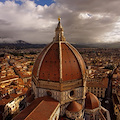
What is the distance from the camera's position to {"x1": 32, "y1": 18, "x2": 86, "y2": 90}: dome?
17.8 m

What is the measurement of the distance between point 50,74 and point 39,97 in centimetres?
441

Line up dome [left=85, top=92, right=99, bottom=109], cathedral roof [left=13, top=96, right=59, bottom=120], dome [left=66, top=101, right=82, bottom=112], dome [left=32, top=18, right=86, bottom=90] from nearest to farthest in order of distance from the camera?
cathedral roof [left=13, top=96, right=59, bottom=120] → dome [left=66, top=101, right=82, bottom=112] → dome [left=32, top=18, right=86, bottom=90] → dome [left=85, top=92, right=99, bottom=109]

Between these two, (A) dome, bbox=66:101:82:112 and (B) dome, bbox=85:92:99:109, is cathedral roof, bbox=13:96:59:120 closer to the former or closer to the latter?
(A) dome, bbox=66:101:82:112

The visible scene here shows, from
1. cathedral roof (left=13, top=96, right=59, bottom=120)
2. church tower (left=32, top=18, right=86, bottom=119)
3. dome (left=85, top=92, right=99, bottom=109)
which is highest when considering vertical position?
church tower (left=32, top=18, right=86, bottom=119)

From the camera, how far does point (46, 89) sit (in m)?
18.8

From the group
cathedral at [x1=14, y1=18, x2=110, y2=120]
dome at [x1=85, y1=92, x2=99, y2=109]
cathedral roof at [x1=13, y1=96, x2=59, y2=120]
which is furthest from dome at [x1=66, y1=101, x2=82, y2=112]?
dome at [x1=85, y1=92, x2=99, y2=109]

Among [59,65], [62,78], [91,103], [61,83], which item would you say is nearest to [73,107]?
[61,83]

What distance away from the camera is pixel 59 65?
700 inches

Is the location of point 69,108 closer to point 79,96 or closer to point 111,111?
point 79,96

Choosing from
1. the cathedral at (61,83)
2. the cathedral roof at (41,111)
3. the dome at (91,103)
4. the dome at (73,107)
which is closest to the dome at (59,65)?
the cathedral at (61,83)

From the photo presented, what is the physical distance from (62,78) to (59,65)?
6.98 ft

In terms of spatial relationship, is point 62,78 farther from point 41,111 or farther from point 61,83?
point 41,111

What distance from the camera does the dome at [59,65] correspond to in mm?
17844

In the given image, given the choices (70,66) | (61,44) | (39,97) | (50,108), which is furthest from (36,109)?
(61,44)
